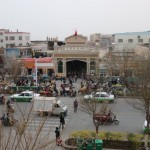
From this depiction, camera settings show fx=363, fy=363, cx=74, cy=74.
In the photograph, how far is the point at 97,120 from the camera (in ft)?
72.1

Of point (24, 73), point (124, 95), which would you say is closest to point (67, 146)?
point (124, 95)

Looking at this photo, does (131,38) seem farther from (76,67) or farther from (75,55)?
(75,55)

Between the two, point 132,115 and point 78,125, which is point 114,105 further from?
point 78,125

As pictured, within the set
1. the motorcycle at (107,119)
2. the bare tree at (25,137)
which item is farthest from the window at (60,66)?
the bare tree at (25,137)

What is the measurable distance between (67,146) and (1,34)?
6424 cm

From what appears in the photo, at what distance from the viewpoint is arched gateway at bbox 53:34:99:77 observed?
49.7m

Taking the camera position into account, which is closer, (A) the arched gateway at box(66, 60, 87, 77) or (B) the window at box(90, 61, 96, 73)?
(B) the window at box(90, 61, 96, 73)

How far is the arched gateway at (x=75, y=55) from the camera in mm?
49688

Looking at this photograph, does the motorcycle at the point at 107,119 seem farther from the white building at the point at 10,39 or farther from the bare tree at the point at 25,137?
the white building at the point at 10,39

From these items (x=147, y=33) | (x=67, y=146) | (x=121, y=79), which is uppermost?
(x=147, y=33)

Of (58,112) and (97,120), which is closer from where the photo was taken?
(97,120)

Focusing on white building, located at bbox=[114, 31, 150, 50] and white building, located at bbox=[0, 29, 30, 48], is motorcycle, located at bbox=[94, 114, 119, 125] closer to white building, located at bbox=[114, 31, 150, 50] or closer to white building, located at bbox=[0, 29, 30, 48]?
white building, located at bbox=[114, 31, 150, 50]

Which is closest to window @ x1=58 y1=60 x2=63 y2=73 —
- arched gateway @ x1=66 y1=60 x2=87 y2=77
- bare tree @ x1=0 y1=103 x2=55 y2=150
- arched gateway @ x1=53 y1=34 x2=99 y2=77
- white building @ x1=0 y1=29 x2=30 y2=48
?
arched gateway @ x1=53 y1=34 x2=99 y2=77

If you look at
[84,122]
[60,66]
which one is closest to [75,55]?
[60,66]
